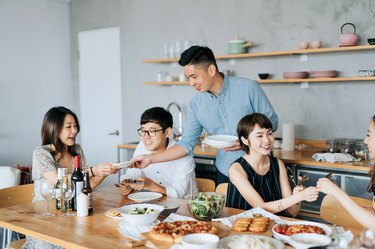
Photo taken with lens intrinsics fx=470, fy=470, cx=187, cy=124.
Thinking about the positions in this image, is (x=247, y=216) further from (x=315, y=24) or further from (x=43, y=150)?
(x=315, y=24)

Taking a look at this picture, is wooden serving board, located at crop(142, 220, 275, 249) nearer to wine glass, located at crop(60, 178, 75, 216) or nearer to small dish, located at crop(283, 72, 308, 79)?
wine glass, located at crop(60, 178, 75, 216)

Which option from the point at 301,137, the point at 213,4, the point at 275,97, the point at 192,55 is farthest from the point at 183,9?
the point at 192,55

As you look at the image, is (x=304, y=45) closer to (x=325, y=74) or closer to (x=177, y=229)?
(x=325, y=74)

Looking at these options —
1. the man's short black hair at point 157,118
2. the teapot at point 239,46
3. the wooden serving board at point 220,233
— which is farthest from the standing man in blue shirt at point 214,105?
the teapot at point 239,46

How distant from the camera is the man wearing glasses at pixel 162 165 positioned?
281cm

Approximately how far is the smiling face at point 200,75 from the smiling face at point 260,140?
0.57 m

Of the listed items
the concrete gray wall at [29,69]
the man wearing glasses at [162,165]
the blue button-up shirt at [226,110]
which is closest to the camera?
the man wearing glasses at [162,165]

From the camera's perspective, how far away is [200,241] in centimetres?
173

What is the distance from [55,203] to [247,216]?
1054mm

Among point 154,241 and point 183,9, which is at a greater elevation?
point 183,9

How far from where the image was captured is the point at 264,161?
2607mm

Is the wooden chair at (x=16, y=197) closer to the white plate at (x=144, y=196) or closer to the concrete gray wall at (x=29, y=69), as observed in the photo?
the white plate at (x=144, y=196)

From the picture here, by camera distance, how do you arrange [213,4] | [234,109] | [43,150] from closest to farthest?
[43,150] → [234,109] → [213,4]

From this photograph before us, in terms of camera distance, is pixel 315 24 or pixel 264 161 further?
pixel 315 24
